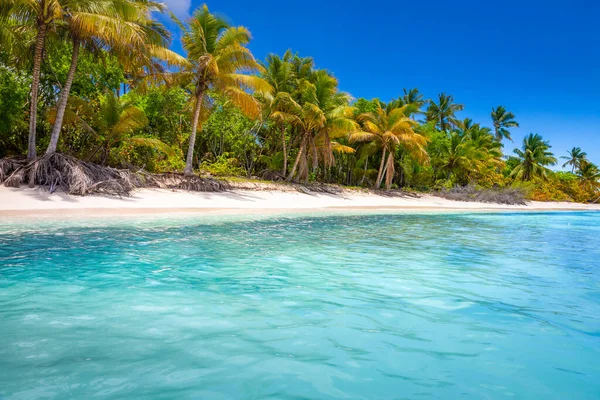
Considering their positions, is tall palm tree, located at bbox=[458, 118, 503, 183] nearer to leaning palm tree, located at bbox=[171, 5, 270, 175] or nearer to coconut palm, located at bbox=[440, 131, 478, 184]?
coconut palm, located at bbox=[440, 131, 478, 184]

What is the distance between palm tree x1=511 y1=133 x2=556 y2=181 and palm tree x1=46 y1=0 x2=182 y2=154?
140 ft

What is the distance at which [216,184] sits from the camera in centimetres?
1681

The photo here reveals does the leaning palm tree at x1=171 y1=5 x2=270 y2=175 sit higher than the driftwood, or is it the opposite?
the leaning palm tree at x1=171 y1=5 x2=270 y2=175

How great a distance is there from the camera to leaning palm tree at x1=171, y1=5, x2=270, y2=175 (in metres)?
16.5

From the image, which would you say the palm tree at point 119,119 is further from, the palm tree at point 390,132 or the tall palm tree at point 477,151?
the tall palm tree at point 477,151

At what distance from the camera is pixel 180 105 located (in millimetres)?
22688

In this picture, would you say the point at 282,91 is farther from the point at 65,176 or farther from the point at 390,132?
the point at 65,176

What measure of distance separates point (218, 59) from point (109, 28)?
5.52m

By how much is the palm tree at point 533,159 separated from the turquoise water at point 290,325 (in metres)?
44.2

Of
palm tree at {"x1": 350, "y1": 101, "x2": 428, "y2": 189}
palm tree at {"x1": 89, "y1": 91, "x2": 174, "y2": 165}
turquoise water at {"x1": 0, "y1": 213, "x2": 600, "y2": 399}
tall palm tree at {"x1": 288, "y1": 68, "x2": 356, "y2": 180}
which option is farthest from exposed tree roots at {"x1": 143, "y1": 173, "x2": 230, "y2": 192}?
palm tree at {"x1": 350, "y1": 101, "x2": 428, "y2": 189}

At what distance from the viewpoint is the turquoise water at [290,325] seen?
1.90m

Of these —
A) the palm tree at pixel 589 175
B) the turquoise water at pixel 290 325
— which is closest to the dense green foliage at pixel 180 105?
the turquoise water at pixel 290 325

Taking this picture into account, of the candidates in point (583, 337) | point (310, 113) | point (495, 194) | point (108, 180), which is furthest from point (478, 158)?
point (583, 337)

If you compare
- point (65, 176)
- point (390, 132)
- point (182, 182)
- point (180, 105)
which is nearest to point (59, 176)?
point (65, 176)
